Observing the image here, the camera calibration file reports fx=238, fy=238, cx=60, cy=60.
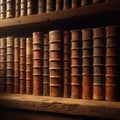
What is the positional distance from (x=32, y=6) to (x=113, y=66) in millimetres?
604

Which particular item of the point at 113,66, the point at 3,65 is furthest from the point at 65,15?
the point at 3,65

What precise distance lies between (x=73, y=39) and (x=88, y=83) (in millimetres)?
240

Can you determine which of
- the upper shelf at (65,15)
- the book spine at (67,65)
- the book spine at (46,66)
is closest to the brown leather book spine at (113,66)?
the upper shelf at (65,15)

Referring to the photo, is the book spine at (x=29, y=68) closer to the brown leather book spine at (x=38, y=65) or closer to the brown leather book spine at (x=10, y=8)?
the brown leather book spine at (x=38, y=65)

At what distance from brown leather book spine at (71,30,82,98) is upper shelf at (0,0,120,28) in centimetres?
10

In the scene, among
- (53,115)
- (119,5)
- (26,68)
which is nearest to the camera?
(119,5)

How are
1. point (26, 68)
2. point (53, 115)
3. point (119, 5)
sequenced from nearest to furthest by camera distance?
point (119, 5), point (53, 115), point (26, 68)

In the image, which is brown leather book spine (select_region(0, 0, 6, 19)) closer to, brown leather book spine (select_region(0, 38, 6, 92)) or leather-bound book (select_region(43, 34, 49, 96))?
brown leather book spine (select_region(0, 38, 6, 92))

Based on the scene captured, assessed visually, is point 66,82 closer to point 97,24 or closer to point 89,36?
point 89,36

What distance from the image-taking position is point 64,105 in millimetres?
1115

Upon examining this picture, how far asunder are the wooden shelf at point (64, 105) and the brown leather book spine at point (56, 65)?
0.05 metres

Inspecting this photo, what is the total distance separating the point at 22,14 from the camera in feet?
4.65

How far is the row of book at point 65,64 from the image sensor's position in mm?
1132

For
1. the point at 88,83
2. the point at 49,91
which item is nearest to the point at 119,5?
the point at 88,83
